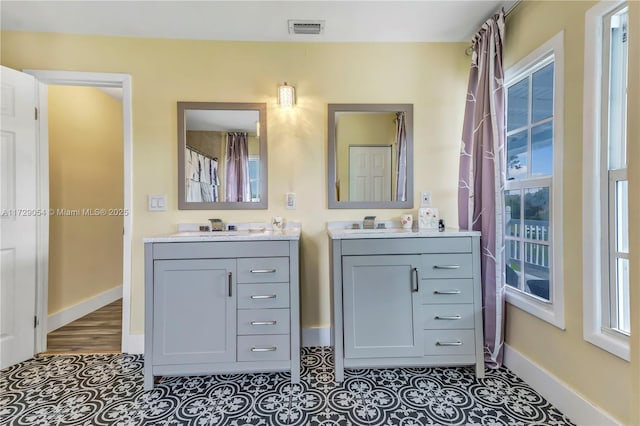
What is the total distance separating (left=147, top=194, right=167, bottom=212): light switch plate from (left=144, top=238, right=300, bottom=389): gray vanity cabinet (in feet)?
1.95

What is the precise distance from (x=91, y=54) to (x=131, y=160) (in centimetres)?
83

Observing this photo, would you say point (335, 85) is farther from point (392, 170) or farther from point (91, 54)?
point (91, 54)

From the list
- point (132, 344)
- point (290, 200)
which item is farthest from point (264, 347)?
point (132, 344)

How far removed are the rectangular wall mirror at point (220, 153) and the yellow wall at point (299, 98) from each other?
0.07m

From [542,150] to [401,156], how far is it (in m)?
0.86

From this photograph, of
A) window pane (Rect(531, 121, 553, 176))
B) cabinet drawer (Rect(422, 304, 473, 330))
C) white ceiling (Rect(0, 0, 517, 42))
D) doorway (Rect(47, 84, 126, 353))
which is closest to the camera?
window pane (Rect(531, 121, 553, 176))

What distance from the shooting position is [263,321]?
1696 mm

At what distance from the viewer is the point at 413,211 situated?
89.2 inches

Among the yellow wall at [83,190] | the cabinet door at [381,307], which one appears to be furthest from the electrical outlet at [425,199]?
the yellow wall at [83,190]

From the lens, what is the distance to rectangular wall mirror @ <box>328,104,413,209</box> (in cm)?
221

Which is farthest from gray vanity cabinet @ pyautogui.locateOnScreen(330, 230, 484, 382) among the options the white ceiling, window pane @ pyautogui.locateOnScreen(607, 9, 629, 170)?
the white ceiling

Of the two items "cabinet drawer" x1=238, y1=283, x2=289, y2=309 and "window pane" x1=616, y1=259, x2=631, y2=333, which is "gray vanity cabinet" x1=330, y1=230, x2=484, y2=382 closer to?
"cabinet drawer" x1=238, y1=283, x2=289, y2=309

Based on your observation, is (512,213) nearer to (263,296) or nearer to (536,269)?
(536,269)

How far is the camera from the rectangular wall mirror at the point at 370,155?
2.21 meters
